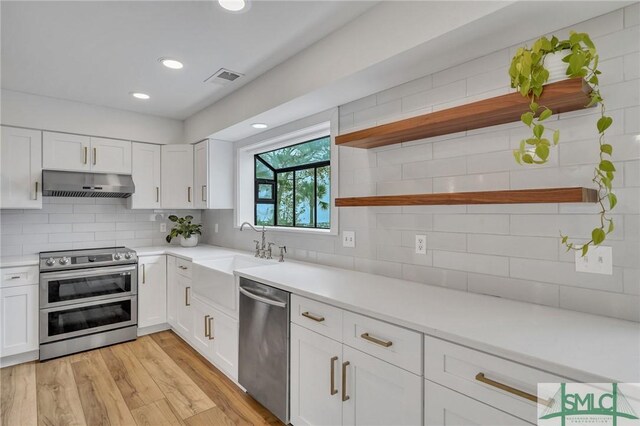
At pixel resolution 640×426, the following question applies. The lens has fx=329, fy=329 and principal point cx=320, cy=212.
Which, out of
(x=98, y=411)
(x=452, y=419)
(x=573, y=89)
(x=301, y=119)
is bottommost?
(x=98, y=411)

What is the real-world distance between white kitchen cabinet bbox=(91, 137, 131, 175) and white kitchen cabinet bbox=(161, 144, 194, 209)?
38 cm

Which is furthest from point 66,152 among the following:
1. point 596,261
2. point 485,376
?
point 596,261

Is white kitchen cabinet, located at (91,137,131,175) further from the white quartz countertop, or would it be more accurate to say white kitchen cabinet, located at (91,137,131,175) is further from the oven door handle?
the white quartz countertop

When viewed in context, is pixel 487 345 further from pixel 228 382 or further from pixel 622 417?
pixel 228 382

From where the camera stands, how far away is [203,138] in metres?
3.67

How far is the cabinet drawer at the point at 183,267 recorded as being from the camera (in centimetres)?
317

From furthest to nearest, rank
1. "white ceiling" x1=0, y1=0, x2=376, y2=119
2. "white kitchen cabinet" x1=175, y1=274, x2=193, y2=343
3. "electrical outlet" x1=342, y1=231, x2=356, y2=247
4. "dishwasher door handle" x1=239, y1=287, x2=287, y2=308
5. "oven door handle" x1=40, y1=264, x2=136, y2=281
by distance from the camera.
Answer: "white kitchen cabinet" x1=175, y1=274, x2=193, y2=343 < "oven door handle" x1=40, y1=264, x2=136, y2=281 < "electrical outlet" x1=342, y1=231, x2=356, y2=247 < "dishwasher door handle" x1=239, y1=287, x2=287, y2=308 < "white ceiling" x1=0, y1=0, x2=376, y2=119

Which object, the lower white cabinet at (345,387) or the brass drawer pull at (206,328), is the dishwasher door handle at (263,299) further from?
the brass drawer pull at (206,328)

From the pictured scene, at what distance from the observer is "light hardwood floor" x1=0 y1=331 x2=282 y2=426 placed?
212 centimetres

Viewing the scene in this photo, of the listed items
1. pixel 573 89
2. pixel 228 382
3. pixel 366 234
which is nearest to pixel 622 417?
pixel 573 89

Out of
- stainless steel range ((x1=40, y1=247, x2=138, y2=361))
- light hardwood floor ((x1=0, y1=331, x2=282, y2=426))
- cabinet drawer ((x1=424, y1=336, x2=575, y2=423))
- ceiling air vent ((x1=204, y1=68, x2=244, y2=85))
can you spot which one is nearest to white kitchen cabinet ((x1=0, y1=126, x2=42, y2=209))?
stainless steel range ((x1=40, y1=247, x2=138, y2=361))

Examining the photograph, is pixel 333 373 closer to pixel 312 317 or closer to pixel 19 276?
pixel 312 317

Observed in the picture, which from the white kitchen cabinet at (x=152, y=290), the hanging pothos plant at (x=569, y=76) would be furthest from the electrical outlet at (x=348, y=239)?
the white kitchen cabinet at (x=152, y=290)

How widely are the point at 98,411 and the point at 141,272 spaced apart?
4.77 feet
